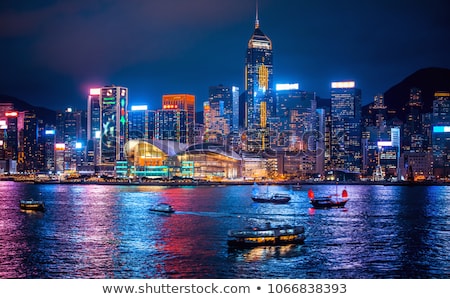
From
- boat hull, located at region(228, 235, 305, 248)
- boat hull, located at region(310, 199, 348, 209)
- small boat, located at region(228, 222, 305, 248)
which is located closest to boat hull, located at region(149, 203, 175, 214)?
boat hull, located at region(310, 199, 348, 209)

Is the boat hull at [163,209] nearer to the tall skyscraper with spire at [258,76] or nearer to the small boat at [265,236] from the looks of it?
the small boat at [265,236]

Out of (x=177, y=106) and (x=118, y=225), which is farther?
(x=177, y=106)

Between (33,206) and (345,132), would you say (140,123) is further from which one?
(33,206)

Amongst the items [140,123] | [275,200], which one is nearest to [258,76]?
[140,123]
